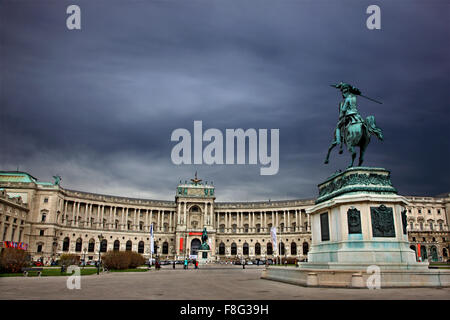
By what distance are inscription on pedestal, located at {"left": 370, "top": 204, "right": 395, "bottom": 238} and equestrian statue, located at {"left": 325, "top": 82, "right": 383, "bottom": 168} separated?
3.40 metres

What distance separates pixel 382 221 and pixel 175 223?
313 feet

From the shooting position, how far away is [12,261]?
29.9m

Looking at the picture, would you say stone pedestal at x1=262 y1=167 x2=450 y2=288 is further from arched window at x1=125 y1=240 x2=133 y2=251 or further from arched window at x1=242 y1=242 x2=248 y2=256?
arched window at x1=242 y1=242 x2=248 y2=256

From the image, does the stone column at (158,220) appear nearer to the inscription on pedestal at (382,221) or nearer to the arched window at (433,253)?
the arched window at (433,253)

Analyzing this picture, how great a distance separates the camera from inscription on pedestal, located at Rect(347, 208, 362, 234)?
663 inches

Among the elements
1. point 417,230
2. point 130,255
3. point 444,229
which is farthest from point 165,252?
point 444,229

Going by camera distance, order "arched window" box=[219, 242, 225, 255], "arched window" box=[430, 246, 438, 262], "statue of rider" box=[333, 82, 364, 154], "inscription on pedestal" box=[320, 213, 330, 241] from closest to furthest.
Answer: "inscription on pedestal" box=[320, 213, 330, 241], "statue of rider" box=[333, 82, 364, 154], "arched window" box=[430, 246, 438, 262], "arched window" box=[219, 242, 225, 255]

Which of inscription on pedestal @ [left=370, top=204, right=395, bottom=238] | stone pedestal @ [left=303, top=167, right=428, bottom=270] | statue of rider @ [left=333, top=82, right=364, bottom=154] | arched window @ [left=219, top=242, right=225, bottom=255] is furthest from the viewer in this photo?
arched window @ [left=219, top=242, right=225, bottom=255]

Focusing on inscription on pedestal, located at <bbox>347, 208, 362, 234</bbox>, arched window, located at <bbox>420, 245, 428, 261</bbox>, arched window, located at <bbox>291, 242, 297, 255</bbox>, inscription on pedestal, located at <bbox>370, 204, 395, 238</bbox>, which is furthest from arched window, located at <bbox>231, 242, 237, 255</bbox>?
inscription on pedestal, located at <bbox>370, 204, 395, 238</bbox>

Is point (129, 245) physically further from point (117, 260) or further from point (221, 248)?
point (117, 260)

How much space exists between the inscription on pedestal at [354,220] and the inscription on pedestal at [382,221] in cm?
65

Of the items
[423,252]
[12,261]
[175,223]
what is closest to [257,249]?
[175,223]

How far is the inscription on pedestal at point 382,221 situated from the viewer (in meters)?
16.7

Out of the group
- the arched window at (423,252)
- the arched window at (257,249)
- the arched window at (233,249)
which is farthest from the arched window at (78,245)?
the arched window at (423,252)
